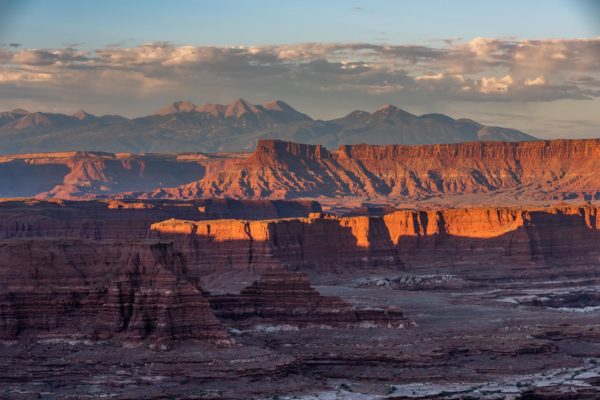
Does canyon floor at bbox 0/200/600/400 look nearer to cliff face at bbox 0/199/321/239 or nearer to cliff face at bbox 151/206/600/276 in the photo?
cliff face at bbox 151/206/600/276

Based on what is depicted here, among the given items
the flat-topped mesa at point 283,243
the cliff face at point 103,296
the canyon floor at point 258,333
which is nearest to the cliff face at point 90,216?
the flat-topped mesa at point 283,243

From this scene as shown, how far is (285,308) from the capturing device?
91.7 meters

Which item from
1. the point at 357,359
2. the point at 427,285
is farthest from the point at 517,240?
the point at 357,359

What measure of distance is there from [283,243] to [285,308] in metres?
48.1

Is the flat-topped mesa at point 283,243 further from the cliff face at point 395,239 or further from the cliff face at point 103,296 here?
the cliff face at point 103,296

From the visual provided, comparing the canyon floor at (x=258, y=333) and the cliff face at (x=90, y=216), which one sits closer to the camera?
the canyon floor at (x=258, y=333)

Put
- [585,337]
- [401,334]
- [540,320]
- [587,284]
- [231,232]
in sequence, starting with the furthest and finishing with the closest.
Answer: [587,284] → [231,232] → [540,320] → [585,337] → [401,334]

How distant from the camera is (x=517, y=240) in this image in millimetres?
156250

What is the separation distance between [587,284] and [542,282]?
4202 mm

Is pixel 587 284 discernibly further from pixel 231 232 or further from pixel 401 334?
pixel 401 334

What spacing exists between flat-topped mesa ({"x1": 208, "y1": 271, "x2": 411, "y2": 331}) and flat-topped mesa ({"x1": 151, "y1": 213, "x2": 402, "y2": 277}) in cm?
2901

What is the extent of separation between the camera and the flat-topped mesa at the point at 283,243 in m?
132

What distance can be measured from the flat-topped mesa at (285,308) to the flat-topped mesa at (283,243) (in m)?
29.0

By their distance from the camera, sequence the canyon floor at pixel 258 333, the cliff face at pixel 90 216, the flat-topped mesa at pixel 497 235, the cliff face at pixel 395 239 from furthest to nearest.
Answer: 1. the flat-topped mesa at pixel 497 235
2. the cliff face at pixel 90 216
3. the cliff face at pixel 395 239
4. the canyon floor at pixel 258 333
